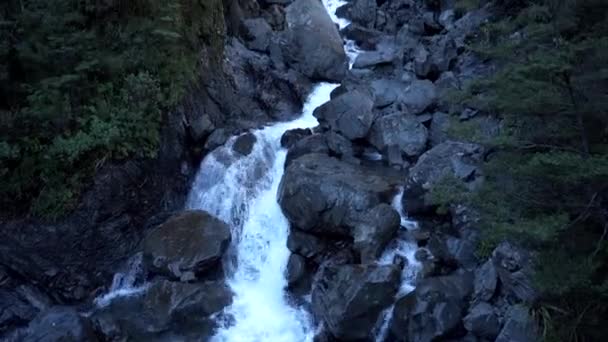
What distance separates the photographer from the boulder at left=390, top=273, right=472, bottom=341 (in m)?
8.63

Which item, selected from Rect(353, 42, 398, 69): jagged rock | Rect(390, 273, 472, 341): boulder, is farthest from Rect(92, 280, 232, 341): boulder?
Rect(353, 42, 398, 69): jagged rock

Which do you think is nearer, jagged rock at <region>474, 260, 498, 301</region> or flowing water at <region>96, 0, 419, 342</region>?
jagged rock at <region>474, 260, 498, 301</region>

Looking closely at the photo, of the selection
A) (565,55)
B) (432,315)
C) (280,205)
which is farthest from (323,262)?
(565,55)

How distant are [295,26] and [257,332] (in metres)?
9.48

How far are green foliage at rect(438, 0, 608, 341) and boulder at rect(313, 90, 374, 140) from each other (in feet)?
16.7

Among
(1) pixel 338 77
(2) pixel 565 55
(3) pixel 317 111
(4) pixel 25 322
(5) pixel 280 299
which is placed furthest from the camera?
(1) pixel 338 77

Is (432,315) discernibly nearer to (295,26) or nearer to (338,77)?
(338,77)

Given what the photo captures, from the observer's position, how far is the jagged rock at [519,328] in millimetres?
7727

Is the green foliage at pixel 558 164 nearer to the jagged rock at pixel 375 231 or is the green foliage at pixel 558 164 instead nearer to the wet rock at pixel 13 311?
the jagged rock at pixel 375 231

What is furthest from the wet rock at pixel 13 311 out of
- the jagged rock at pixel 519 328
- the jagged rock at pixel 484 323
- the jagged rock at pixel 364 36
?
the jagged rock at pixel 364 36

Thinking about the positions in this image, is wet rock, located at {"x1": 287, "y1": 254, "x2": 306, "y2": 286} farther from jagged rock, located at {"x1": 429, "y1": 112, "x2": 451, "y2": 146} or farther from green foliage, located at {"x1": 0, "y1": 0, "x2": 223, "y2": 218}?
jagged rock, located at {"x1": 429, "y1": 112, "x2": 451, "y2": 146}

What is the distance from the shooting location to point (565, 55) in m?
6.59

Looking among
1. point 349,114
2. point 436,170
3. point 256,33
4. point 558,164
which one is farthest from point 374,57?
point 558,164

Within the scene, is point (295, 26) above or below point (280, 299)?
above
